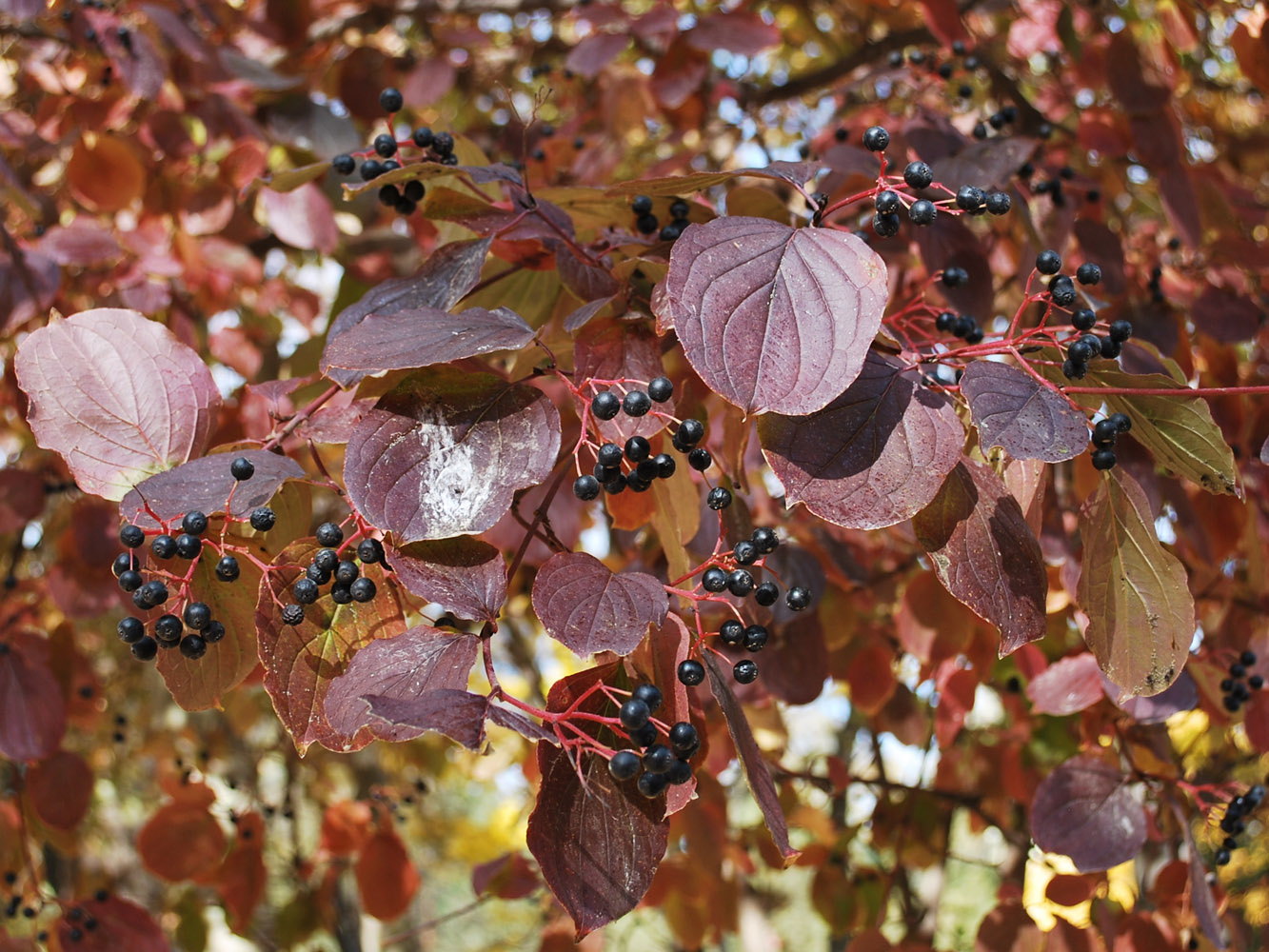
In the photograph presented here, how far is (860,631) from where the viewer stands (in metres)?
2.14

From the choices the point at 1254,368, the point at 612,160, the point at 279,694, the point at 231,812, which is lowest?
the point at 231,812

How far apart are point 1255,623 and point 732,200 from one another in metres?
1.48

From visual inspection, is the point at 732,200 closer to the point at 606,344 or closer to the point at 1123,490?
the point at 606,344

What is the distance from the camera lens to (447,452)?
3.15 feet

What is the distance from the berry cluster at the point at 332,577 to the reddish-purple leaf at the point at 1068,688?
43.1 inches

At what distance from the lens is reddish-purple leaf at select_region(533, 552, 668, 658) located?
0.88m

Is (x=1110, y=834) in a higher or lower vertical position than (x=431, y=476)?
lower

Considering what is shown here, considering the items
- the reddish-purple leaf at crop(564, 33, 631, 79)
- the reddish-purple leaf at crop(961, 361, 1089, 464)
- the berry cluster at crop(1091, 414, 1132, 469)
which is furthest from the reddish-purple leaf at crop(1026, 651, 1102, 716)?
the reddish-purple leaf at crop(564, 33, 631, 79)

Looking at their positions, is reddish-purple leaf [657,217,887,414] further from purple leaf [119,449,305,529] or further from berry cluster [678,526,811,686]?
purple leaf [119,449,305,529]

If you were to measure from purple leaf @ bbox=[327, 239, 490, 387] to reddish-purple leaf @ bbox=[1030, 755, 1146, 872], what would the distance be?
3.60 feet

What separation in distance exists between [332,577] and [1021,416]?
656mm

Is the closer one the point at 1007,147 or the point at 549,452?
the point at 549,452

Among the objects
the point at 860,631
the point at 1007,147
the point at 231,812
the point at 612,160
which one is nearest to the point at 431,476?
the point at 1007,147

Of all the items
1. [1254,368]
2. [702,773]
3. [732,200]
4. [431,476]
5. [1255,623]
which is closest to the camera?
[431,476]
